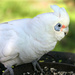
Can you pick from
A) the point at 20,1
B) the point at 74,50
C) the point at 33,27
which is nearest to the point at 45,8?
the point at 20,1

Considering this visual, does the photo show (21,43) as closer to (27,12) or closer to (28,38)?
(28,38)

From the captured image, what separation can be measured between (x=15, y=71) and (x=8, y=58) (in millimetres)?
145

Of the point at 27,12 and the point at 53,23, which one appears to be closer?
the point at 53,23

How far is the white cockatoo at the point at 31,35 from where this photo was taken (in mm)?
870

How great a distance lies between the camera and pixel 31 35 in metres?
0.92

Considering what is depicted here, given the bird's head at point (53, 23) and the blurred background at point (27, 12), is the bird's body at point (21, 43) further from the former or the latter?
the blurred background at point (27, 12)

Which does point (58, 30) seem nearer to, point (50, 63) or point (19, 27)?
point (19, 27)

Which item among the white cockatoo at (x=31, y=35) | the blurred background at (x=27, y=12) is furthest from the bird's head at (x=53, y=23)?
the blurred background at (x=27, y=12)

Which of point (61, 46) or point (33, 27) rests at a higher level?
point (33, 27)

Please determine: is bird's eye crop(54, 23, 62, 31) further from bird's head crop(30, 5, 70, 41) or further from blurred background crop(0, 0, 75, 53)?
blurred background crop(0, 0, 75, 53)

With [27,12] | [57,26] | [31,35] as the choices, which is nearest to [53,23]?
[57,26]

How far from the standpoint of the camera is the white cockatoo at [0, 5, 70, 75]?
34.2 inches

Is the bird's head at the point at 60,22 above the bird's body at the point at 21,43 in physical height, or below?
above

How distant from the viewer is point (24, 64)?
3.63 ft
